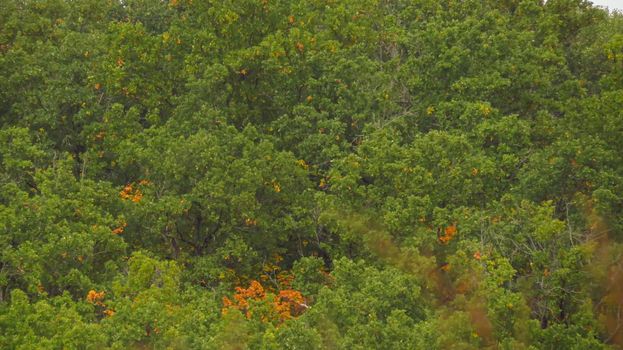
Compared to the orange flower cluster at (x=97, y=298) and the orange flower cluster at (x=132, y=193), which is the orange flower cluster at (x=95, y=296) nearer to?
the orange flower cluster at (x=97, y=298)

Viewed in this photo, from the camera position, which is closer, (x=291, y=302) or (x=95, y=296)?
(x=95, y=296)

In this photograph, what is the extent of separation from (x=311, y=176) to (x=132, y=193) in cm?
579

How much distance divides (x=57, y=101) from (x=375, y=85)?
35.3 feet

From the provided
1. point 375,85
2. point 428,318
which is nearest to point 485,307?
point 428,318

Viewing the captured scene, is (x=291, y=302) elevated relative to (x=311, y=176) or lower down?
lower down

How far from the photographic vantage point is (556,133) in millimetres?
31000

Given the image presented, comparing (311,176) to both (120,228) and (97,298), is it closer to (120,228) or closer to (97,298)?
(120,228)

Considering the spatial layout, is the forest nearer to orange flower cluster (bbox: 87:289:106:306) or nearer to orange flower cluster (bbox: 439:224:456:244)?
orange flower cluster (bbox: 439:224:456:244)

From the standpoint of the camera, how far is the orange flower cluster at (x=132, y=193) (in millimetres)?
30625

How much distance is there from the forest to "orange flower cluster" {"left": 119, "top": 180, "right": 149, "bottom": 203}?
0.11 metres

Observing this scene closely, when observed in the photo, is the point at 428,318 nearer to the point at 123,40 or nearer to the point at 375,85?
the point at 375,85

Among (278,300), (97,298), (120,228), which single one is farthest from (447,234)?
(97,298)

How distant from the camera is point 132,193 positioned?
105 feet

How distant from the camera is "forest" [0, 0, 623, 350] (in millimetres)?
23312
